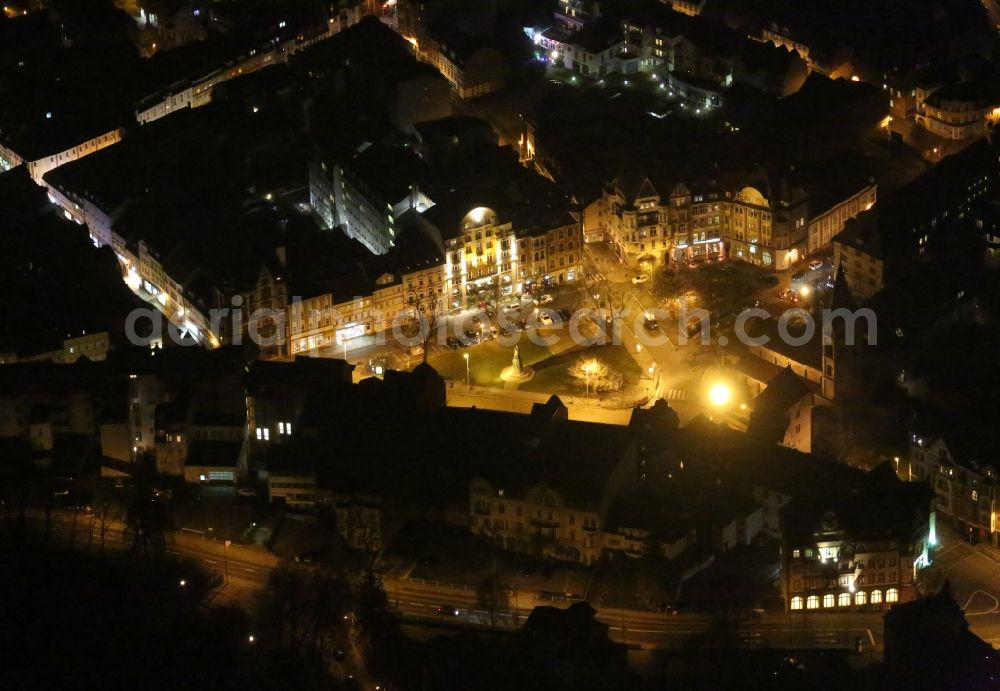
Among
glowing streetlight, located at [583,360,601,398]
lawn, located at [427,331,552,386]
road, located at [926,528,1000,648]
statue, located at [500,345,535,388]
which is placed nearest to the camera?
road, located at [926,528,1000,648]

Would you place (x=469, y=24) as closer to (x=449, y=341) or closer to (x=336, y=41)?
(x=336, y=41)

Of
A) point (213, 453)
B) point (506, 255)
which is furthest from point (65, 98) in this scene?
point (213, 453)

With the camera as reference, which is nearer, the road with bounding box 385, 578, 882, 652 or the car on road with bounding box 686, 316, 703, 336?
the road with bounding box 385, 578, 882, 652

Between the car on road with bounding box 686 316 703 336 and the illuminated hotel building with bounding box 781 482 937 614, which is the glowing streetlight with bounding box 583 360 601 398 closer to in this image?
the car on road with bounding box 686 316 703 336

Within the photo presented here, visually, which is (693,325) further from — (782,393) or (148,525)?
(148,525)

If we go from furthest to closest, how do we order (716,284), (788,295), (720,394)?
(716,284) → (788,295) → (720,394)

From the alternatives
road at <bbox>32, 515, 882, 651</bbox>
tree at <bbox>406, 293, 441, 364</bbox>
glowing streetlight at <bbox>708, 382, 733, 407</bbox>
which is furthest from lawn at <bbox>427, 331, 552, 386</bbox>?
road at <bbox>32, 515, 882, 651</bbox>

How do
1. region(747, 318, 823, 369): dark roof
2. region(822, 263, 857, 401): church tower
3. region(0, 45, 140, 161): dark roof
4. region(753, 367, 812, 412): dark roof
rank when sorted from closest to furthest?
region(753, 367, 812, 412): dark roof < region(822, 263, 857, 401): church tower < region(747, 318, 823, 369): dark roof < region(0, 45, 140, 161): dark roof

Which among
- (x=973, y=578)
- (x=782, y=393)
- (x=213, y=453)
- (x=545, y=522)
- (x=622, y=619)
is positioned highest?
(x=782, y=393)

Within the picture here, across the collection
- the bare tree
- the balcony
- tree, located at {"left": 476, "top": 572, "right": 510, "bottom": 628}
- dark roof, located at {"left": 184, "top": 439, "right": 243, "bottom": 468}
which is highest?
the bare tree

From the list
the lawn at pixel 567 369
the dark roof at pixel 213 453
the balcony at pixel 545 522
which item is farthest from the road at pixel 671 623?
the lawn at pixel 567 369
